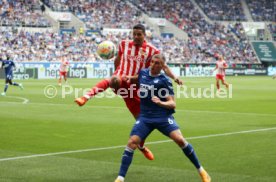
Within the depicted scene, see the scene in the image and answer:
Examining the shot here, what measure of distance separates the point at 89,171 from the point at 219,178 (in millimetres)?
2172

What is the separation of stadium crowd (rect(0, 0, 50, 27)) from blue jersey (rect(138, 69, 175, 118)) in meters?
49.9

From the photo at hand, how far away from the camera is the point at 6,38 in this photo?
5503 cm

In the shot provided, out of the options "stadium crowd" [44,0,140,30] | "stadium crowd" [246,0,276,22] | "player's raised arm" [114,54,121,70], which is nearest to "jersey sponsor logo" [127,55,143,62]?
"player's raised arm" [114,54,121,70]

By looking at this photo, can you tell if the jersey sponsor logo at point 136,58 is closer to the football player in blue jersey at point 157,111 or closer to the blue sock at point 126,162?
the football player in blue jersey at point 157,111

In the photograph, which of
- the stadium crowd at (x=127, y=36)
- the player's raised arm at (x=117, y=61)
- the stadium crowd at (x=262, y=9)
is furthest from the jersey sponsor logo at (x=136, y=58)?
the stadium crowd at (x=262, y=9)

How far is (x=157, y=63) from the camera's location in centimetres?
858

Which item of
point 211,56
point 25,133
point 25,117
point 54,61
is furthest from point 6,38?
point 25,133

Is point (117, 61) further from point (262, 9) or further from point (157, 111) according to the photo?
point (262, 9)

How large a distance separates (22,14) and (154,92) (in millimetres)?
52345

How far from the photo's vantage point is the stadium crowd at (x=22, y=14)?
57641mm

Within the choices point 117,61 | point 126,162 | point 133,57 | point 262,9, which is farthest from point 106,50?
point 262,9

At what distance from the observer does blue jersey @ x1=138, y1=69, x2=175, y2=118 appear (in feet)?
28.4

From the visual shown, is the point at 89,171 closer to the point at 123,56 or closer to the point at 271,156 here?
the point at 123,56

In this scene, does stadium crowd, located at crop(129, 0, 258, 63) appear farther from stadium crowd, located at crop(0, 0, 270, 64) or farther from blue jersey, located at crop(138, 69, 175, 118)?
blue jersey, located at crop(138, 69, 175, 118)
